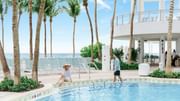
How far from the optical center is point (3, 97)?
35.2 ft

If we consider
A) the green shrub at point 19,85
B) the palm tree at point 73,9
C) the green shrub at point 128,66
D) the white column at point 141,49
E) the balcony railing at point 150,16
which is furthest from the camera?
the palm tree at point 73,9

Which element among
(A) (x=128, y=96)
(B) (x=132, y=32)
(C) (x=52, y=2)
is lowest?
(A) (x=128, y=96)

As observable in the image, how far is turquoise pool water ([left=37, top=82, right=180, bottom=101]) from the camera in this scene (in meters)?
13.1

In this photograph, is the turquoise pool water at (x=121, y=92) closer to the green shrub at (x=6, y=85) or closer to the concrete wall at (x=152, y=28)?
the green shrub at (x=6, y=85)

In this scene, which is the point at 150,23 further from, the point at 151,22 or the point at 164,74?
the point at 164,74

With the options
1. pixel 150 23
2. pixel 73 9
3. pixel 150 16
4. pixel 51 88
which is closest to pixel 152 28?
pixel 150 23

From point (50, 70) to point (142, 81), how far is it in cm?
692

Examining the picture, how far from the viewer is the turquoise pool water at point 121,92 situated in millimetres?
13062

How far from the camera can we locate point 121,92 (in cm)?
1505

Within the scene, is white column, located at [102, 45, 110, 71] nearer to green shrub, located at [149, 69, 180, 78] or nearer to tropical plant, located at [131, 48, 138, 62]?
tropical plant, located at [131, 48, 138, 62]

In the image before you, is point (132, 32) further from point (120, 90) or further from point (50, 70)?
point (120, 90)

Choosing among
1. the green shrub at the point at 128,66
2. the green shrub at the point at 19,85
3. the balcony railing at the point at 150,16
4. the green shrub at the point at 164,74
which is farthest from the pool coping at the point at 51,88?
the balcony railing at the point at 150,16

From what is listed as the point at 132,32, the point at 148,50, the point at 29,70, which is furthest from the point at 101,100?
the point at 148,50

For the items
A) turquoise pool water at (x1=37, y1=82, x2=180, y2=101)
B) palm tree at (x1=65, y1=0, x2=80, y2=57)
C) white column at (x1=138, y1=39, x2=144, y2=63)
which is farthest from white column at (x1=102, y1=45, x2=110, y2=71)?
palm tree at (x1=65, y1=0, x2=80, y2=57)
